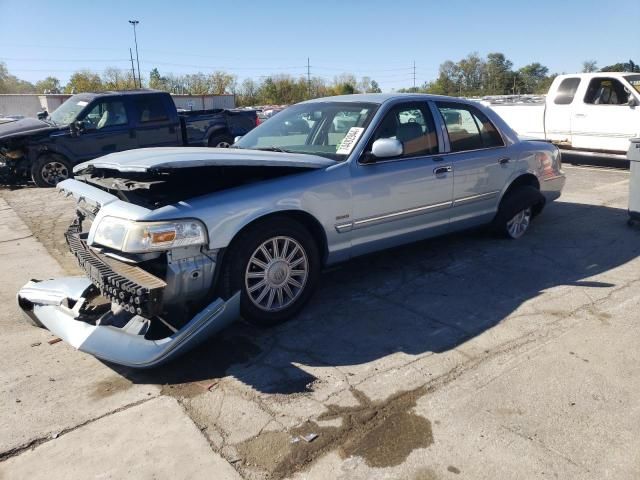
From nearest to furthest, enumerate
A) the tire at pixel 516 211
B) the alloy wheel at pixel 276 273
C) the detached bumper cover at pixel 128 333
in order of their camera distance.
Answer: the detached bumper cover at pixel 128 333, the alloy wheel at pixel 276 273, the tire at pixel 516 211

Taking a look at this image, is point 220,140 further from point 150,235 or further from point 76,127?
point 150,235

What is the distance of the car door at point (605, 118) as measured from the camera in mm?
10750

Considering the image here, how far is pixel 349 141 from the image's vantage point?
4.46m

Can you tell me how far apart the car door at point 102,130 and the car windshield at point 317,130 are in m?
6.55

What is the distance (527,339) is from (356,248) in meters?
1.52

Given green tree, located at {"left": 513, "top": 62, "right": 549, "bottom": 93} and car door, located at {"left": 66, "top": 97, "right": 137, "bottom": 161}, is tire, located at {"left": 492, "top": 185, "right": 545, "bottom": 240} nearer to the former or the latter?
car door, located at {"left": 66, "top": 97, "right": 137, "bottom": 161}

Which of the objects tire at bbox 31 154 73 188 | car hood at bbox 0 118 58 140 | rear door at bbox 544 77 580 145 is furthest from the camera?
rear door at bbox 544 77 580 145

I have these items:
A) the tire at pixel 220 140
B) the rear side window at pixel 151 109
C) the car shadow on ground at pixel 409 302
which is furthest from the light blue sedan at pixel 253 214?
the tire at pixel 220 140

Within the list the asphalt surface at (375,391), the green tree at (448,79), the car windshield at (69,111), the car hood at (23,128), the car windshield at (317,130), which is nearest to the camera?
the asphalt surface at (375,391)

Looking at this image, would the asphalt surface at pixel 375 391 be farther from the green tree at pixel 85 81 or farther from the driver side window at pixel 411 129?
the green tree at pixel 85 81

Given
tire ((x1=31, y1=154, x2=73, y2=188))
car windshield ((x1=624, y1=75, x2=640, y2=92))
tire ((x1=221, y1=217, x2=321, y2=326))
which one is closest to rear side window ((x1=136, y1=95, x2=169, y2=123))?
tire ((x1=31, y1=154, x2=73, y2=188))

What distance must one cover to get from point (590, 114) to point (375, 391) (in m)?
10.5

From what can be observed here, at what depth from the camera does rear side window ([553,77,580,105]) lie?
11711mm

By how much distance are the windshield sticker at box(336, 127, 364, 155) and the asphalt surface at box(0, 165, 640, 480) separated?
48.6 inches
